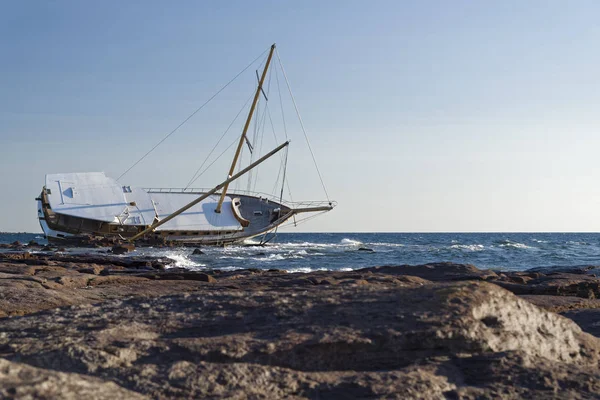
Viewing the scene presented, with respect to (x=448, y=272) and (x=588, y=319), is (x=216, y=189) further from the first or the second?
(x=588, y=319)

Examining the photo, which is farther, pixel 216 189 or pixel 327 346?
pixel 216 189

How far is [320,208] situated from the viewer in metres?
52.8

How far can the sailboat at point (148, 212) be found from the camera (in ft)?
157

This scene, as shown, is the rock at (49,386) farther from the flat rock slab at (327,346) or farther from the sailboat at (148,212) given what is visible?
the sailboat at (148,212)

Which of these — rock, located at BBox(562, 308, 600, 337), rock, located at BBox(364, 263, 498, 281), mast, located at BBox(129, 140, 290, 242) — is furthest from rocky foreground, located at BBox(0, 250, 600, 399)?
mast, located at BBox(129, 140, 290, 242)

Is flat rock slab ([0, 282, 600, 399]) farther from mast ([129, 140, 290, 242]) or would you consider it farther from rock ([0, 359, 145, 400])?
mast ([129, 140, 290, 242])

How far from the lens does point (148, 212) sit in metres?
51.5

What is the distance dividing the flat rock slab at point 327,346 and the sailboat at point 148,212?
3843 centimetres

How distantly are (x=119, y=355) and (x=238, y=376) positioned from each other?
0.58 meters

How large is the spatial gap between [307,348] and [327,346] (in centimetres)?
10

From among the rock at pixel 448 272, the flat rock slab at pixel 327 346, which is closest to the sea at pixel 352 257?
the rock at pixel 448 272

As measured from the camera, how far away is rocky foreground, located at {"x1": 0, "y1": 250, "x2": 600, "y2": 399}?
2676 mm

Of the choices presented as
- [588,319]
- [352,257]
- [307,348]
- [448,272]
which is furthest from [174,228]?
[307,348]

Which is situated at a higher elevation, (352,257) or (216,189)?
(216,189)
